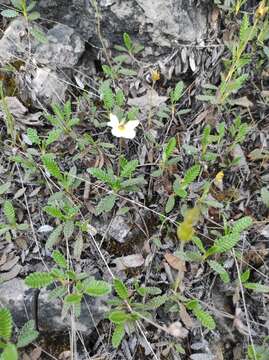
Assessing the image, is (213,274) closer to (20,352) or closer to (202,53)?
(20,352)

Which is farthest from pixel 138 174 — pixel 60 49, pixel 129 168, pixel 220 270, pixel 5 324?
pixel 5 324

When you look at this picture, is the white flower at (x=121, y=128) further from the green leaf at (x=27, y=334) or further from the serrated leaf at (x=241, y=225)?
the green leaf at (x=27, y=334)

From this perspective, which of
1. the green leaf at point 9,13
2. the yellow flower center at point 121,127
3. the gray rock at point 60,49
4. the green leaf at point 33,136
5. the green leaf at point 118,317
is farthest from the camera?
the gray rock at point 60,49

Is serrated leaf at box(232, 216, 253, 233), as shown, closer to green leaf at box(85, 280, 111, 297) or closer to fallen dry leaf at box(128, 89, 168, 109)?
green leaf at box(85, 280, 111, 297)

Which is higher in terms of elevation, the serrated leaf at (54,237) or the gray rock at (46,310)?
the serrated leaf at (54,237)

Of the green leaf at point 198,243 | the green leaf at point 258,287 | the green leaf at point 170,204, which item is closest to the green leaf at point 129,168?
the green leaf at point 170,204

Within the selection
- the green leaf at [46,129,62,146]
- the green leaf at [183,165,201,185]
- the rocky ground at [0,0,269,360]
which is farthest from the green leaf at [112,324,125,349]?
the green leaf at [46,129,62,146]

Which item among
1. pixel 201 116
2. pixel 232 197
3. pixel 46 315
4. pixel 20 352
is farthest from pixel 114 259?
pixel 201 116
